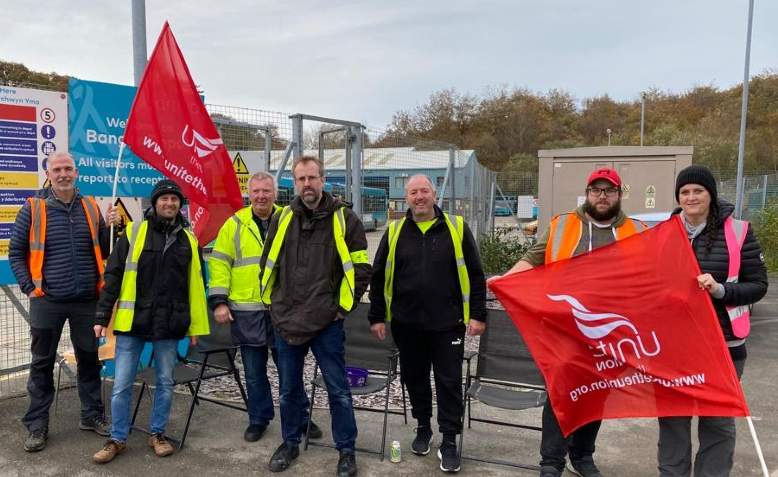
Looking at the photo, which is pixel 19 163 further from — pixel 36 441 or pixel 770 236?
pixel 770 236

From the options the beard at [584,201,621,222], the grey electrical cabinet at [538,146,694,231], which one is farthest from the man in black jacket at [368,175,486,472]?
the grey electrical cabinet at [538,146,694,231]

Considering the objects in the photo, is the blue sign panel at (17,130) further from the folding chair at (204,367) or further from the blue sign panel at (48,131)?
the folding chair at (204,367)

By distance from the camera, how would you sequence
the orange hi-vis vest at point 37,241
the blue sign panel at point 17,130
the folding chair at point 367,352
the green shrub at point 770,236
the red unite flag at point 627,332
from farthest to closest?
the green shrub at point 770,236
the blue sign panel at point 17,130
the folding chair at point 367,352
the orange hi-vis vest at point 37,241
the red unite flag at point 627,332

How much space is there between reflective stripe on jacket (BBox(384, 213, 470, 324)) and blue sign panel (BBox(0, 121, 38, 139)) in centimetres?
305

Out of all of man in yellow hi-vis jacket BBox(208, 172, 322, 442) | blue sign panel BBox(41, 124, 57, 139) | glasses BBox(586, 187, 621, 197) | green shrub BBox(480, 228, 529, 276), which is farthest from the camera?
green shrub BBox(480, 228, 529, 276)

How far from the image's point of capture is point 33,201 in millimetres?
4043

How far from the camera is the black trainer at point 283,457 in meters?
3.81

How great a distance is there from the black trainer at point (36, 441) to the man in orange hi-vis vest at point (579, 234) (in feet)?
10.8

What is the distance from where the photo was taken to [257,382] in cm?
430

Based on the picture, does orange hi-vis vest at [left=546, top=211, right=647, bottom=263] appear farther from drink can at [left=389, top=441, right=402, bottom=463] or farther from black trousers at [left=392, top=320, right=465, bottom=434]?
drink can at [left=389, top=441, right=402, bottom=463]

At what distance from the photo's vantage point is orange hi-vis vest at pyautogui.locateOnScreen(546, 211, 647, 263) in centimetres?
341

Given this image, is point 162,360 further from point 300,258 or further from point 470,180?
point 470,180

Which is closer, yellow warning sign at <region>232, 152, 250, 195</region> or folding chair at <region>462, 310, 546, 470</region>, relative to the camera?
folding chair at <region>462, 310, 546, 470</region>

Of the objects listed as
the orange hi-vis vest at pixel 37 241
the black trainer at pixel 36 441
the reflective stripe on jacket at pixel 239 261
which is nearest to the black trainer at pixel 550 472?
the reflective stripe on jacket at pixel 239 261
